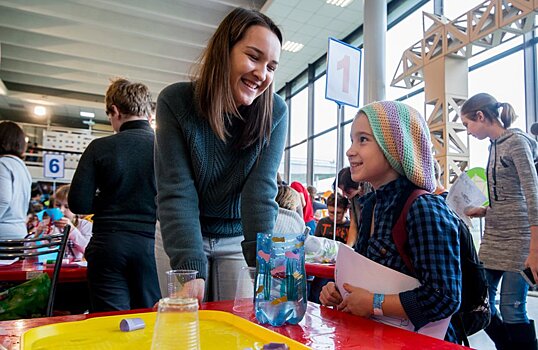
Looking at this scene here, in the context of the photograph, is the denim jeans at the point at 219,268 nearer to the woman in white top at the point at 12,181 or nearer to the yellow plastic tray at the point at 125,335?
the yellow plastic tray at the point at 125,335

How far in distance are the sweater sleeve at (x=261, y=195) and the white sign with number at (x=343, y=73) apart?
63.9 inches

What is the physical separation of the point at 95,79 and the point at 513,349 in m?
11.1

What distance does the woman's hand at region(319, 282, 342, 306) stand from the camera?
1088mm

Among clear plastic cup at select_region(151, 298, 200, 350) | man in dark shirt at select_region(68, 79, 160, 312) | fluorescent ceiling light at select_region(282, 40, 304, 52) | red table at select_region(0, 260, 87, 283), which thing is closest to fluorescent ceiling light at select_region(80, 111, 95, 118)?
fluorescent ceiling light at select_region(282, 40, 304, 52)

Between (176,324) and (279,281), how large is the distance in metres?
0.35

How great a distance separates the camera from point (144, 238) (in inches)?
70.4

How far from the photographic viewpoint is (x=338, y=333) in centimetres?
79

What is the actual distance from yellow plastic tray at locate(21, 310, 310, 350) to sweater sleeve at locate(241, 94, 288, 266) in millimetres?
340

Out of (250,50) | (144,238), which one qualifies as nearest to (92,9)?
(144,238)

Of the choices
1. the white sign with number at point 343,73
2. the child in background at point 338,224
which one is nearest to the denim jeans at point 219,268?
the white sign with number at point 343,73

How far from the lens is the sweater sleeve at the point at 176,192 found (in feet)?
3.34

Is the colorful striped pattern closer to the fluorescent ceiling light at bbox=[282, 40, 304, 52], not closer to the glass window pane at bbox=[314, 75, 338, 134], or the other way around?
the glass window pane at bbox=[314, 75, 338, 134]

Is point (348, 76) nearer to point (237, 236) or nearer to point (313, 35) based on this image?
point (237, 236)

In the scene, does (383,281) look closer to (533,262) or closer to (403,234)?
(403,234)
